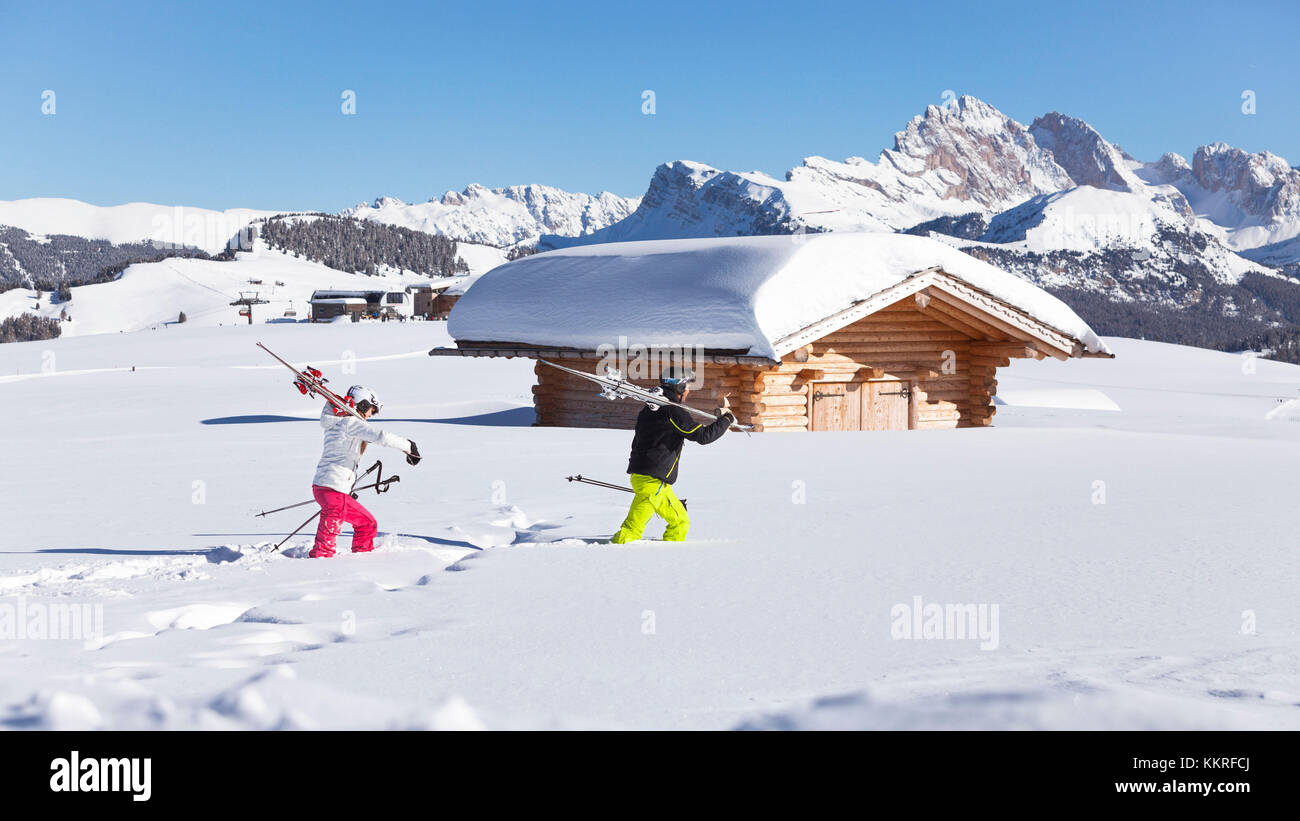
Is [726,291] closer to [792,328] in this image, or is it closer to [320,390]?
[792,328]

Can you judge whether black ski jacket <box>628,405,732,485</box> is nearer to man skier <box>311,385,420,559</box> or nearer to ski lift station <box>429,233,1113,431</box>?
man skier <box>311,385,420,559</box>

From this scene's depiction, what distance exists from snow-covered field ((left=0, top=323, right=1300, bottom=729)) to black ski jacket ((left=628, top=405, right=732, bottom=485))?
62 centimetres

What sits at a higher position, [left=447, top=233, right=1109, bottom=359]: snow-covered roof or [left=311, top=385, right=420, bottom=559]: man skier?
[left=447, top=233, right=1109, bottom=359]: snow-covered roof

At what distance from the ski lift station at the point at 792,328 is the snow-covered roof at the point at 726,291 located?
0.09ft

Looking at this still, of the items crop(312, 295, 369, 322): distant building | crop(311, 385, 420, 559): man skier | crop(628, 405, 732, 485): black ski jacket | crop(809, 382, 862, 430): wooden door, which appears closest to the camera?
crop(311, 385, 420, 559): man skier

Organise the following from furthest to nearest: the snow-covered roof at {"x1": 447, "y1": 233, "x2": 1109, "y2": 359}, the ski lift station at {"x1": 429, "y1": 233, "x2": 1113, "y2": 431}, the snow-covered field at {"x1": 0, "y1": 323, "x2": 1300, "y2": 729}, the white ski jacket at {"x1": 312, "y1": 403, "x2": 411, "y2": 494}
Result: the ski lift station at {"x1": 429, "y1": 233, "x2": 1113, "y2": 431}
the snow-covered roof at {"x1": 447, "y1": 233, "x2": 1109, "y2": 359}
the white ski jacket at {"x1": 312, "y1": 403, "x2": 411, "y2": 494}
the snow-covered field at {"x1": 0, "y1": 323, "x2": 1300, "y2": 729}

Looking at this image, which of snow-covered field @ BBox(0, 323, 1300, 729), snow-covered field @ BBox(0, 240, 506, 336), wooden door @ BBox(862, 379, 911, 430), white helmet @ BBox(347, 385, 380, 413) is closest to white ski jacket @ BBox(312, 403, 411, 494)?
white helmet @ BBox(347, 385, 380, 413)

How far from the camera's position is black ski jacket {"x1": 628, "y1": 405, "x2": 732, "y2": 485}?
7129 millimetres

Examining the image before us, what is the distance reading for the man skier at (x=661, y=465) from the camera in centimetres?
704

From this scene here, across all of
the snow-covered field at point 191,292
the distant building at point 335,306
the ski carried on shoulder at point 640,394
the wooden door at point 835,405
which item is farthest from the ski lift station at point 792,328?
the snow-covered field at point 191,292

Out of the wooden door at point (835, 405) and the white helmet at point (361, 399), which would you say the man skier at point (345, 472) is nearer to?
the white helmet at point (361, 399)

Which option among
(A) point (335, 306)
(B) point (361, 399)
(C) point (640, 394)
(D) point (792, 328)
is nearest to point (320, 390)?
(B) point (361, 399)

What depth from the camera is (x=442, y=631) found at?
4.54m
